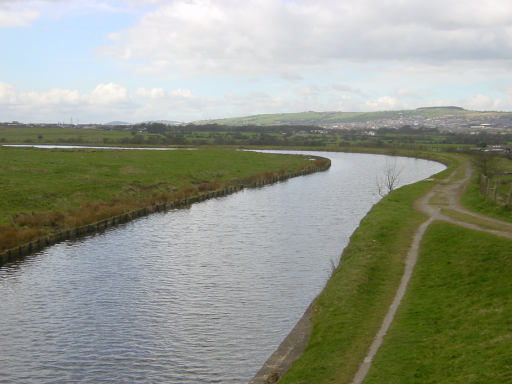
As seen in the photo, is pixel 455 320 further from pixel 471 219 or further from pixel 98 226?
pixel 98 226

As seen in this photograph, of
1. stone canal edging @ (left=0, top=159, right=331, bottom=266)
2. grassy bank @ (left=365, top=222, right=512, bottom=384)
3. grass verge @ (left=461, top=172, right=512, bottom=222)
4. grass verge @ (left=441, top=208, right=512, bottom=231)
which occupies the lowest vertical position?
stone canal edging @ (left=0, top=159, right=331, bottom=266)

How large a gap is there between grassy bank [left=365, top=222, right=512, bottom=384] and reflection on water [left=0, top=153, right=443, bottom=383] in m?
6.98

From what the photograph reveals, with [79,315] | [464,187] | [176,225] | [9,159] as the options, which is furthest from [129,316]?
[9,159]

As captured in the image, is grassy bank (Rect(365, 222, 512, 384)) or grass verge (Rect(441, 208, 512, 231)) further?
grass verge (Rect(441, 208, 512, 231))

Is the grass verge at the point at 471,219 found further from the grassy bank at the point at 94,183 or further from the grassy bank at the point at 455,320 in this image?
the grassy bank at the point at 94,183

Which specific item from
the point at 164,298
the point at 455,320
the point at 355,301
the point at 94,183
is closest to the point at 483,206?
the point at 355,301

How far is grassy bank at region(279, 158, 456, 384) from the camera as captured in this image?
67.0 feet

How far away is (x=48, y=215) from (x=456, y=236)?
3974 centimetres

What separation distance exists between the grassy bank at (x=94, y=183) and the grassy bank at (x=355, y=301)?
1154 inches

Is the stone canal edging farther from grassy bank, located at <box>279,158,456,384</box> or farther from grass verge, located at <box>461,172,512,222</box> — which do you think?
grass verge, located at <box>461,172,512,222</box>

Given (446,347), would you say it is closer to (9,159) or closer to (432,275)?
(432,275)

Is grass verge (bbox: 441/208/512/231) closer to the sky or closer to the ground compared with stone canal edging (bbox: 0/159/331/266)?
closer to the sky

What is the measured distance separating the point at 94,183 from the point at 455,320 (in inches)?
2336

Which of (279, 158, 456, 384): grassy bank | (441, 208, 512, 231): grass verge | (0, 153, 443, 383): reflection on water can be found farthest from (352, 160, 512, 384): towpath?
(0, 153, 443, 383): reflection on water
